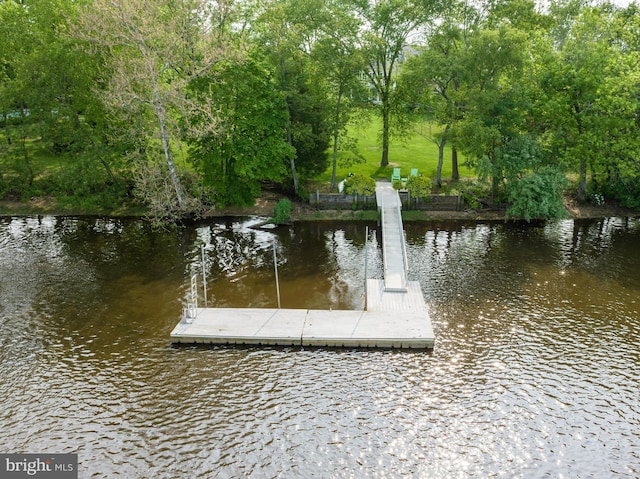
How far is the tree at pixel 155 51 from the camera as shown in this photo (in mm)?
27672

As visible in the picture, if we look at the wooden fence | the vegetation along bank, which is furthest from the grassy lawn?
the vegetation along bank

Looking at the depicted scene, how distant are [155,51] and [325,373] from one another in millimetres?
21631

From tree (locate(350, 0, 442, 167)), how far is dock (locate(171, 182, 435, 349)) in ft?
63.5

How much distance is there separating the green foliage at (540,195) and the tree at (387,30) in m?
12.5

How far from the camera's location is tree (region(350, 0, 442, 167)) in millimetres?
34719

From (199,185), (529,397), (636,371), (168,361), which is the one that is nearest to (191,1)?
(199,185)

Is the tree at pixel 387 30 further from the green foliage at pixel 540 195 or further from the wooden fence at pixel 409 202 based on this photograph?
the green foliage at pixel 540 195

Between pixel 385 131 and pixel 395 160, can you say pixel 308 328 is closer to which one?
pixel 385 131

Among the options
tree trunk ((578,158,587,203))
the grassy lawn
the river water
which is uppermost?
the grassy lawn

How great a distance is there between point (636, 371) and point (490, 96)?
20.3 meters

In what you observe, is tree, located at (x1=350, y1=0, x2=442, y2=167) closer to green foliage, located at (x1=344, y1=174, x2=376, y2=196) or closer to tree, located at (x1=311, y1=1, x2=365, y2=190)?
tree, located at (x1=311, y1=1, x2=365, y2=190)

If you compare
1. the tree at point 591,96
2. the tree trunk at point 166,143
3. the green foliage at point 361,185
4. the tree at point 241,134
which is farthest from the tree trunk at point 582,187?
the tree trunk at point 166,143

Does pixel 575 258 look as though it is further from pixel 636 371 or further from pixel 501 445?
pixel 501 445

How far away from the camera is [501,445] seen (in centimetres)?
1453
